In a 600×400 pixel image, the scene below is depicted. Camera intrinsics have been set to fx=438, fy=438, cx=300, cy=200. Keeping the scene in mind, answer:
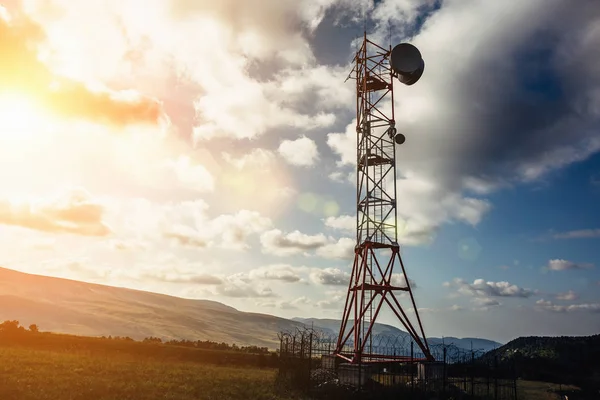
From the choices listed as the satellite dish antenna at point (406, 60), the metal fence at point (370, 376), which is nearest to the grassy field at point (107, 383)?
the metal fence at point (370, 376)

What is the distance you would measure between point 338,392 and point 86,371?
652 inches

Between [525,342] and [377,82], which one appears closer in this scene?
[377,82]

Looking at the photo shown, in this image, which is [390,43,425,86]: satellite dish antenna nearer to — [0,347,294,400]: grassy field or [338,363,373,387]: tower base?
[338,363,373,387]: tower base

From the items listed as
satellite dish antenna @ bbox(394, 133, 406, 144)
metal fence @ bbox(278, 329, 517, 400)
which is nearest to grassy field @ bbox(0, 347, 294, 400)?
metal fence @ bbox(278, 329, 517, 400)

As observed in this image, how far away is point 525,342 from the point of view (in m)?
74.4

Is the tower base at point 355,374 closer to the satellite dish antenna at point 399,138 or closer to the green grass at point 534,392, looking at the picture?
the green grass at point 534,392

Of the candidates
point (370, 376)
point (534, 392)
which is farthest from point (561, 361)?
point (370, 376)

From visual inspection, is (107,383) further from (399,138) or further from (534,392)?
(534,392)

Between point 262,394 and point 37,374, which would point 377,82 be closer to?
point 262,394

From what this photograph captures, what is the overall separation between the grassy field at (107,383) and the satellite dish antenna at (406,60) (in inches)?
921

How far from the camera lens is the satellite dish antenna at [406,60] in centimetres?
3209

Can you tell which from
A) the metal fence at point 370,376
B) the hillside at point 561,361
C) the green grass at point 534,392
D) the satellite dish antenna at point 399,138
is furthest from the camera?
the hillside at point 561,361

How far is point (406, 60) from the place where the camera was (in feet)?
106

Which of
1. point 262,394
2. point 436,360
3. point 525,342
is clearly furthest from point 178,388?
point 525,342
